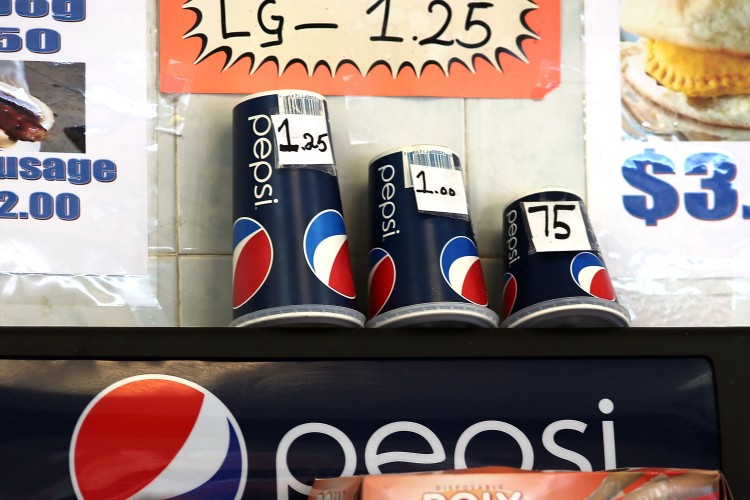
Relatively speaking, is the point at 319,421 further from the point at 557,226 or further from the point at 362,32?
the point at 362,32

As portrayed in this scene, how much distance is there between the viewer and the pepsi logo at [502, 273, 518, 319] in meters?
1.09

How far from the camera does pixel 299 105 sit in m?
1.06

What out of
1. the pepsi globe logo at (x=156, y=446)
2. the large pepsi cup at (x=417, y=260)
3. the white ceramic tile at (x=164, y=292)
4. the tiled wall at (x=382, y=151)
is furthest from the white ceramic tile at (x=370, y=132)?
the pepsi globe logo at (x=156, y=446)

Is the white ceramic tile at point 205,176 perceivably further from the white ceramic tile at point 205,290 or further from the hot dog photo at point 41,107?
the hot dog photo at point 41,107

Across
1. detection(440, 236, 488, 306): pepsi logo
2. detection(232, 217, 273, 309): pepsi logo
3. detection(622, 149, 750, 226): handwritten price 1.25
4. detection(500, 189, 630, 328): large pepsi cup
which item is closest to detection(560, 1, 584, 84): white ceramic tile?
detection(622, 149, 750, 226): handwritten price 1.25

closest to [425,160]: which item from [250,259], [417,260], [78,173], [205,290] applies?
[417,260]

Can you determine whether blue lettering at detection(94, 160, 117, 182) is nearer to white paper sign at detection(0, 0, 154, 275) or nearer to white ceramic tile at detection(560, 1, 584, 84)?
white paper sign at detection(0, 0, 154, 275)

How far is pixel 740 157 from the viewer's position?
129cm

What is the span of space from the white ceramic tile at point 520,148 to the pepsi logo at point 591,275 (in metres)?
0.21

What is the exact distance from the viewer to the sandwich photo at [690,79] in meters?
1.29

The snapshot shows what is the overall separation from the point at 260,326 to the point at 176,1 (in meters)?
0.47

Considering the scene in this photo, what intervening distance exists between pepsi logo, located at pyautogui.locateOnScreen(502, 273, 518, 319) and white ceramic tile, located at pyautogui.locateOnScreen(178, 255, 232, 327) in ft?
1.10

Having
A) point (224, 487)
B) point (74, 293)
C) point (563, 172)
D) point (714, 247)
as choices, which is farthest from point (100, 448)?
point (714, 247)

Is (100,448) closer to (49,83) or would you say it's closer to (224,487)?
(224,487)
